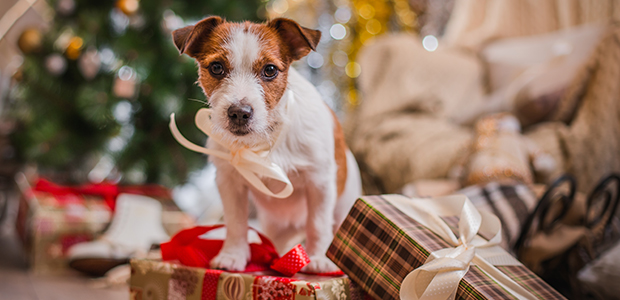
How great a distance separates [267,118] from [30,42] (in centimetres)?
192

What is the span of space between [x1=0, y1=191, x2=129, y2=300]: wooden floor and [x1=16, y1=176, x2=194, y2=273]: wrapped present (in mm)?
63

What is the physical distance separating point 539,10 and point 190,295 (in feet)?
8.85

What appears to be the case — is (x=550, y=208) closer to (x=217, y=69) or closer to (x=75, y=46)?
(x=217, y=69)

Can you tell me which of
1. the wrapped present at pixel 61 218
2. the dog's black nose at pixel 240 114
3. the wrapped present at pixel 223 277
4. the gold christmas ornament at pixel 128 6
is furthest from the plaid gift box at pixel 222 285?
the gold christmas ornament at pixel 128 6

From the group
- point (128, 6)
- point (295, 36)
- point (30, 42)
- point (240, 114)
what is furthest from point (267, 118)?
point (30, 42)

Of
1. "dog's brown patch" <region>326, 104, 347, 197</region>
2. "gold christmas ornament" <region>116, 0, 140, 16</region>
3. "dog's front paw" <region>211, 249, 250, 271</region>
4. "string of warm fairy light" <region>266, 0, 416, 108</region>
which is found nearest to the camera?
"dog's front paw" <region>211, 249, 250, 271</region>

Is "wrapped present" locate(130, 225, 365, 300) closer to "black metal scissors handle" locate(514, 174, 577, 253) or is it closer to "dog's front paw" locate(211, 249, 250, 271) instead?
"dog's front paw" locate(211, 249, 250, 271)

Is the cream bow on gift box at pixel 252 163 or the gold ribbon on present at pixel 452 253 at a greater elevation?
the cream bow on gift box at pixel 252 163

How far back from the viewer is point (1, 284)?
4.04ft

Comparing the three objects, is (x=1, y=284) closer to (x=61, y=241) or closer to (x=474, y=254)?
(x=61, y=241)

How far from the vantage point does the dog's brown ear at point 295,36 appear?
25.3 inches

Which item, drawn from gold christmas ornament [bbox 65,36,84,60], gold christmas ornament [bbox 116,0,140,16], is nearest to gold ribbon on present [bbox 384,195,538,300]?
gold christmas ornament [bbox 116,0,140,16]

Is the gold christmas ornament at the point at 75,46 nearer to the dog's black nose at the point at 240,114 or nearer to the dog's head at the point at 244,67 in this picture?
the dog's head at the point at 244,67

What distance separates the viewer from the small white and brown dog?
1.93ft
